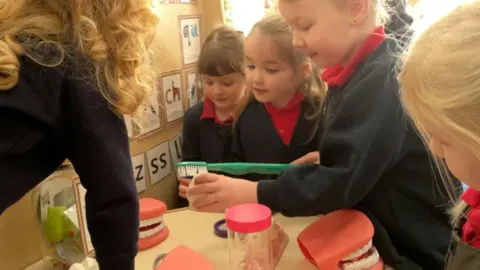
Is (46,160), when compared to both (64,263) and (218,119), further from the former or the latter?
(218,119)

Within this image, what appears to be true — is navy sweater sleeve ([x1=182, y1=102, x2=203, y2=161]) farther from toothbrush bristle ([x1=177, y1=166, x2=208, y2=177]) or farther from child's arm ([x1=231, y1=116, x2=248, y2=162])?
toothbrush bristle ([x1=177, y1=166, x2=208, y2=177])

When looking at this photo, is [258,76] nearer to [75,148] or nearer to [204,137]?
[204,137]

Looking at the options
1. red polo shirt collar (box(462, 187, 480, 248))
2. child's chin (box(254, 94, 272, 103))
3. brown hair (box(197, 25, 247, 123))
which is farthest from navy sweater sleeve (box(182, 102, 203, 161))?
red polo shirt collar (box(462, 187, 480, 248))

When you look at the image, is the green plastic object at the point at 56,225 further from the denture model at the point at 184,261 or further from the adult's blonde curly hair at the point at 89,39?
the adult's blonde curly hair at the point at 89,39

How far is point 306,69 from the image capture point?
1.00m

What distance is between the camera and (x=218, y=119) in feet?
3.76

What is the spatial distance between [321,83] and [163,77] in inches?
14.2

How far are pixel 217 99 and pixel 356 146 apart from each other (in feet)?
1.78

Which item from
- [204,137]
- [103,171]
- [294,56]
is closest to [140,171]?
[204,137]

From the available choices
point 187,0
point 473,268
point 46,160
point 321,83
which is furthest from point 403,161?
point 187,0

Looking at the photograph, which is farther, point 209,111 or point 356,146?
point 209,111

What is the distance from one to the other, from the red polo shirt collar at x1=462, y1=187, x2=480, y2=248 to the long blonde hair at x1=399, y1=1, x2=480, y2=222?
0.14 meters

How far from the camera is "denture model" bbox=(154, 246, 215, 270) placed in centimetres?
68

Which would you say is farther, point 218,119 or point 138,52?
point 218,119
